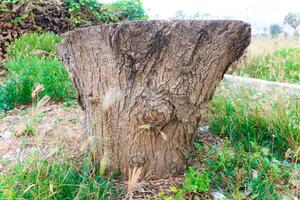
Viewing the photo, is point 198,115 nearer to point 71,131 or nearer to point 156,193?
point 156,193

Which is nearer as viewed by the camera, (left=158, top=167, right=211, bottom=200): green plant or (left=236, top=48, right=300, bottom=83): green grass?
(left=158, top=167, right=211, bottom=200): green plant

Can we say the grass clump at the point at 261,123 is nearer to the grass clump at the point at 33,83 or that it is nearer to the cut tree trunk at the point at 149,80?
the cut tree trunk at the point at 149,80

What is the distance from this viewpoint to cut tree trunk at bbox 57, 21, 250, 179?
5.54ft

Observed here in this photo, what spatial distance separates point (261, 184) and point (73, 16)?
5.63 metres

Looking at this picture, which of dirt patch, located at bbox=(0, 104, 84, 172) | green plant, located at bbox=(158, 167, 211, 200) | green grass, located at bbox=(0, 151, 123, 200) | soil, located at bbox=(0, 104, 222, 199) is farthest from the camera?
dirt patch, located at bbox=(0, 104, 84, 172)

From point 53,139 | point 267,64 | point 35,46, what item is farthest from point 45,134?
point 267,64

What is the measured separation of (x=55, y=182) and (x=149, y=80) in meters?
0.70

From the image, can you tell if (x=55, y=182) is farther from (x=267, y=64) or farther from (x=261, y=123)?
(x=267, y=64)

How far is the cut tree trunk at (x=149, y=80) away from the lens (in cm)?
169

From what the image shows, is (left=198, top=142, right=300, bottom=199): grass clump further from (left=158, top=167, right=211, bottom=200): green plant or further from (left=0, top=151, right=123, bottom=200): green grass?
(left=0, top=151, right=123, bottom=200): green grass

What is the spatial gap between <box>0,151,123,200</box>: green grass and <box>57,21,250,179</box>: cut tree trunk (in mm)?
170

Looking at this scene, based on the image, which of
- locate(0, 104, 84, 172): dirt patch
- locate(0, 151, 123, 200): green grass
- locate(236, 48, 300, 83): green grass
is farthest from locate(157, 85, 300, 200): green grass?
locate(236, 48, 300, 83): green grass

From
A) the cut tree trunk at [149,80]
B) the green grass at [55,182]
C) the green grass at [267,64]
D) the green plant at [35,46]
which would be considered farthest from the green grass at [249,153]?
the green plant at [35,46]

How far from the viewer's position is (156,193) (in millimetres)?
1858
